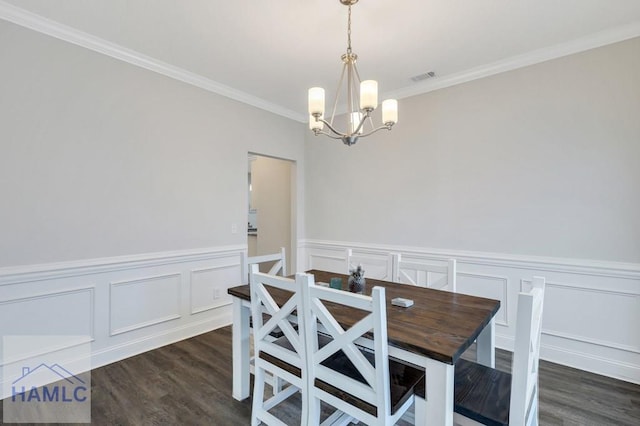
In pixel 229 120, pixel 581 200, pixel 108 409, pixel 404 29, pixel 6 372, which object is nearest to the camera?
pixel 108 409

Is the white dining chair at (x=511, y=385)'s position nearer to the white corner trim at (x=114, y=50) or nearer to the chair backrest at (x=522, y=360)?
the chair backrest at (x=522, y=360)

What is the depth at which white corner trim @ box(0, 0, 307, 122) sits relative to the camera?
223cm

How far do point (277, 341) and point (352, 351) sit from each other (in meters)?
0.71

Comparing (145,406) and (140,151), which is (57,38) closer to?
(140,151)

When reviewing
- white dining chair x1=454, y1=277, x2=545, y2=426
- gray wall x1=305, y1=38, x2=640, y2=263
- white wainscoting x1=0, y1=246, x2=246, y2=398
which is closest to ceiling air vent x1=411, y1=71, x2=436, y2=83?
gray wall x1=305, y1=38, x2=640, y2=263

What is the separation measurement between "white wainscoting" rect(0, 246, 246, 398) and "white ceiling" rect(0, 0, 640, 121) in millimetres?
1804

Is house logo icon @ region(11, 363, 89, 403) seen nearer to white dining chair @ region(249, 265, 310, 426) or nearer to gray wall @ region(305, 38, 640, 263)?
white dining chair @ region(249, 265, 310, 426)

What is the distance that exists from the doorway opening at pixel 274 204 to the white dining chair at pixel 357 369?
3.09 metres

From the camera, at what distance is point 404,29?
2.41 meters

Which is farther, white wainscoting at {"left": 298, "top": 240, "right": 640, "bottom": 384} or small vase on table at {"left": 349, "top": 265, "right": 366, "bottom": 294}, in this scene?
white wainscoting at {"left": 298, "top": 240, "right": 640, "bottom": 384}

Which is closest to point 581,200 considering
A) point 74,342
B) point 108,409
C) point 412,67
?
point 412,67

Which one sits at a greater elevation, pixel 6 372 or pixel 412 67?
pixel 412 67

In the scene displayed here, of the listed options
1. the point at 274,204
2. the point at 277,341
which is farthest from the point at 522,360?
the point at 274,204

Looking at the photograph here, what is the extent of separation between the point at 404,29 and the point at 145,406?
335 cm
